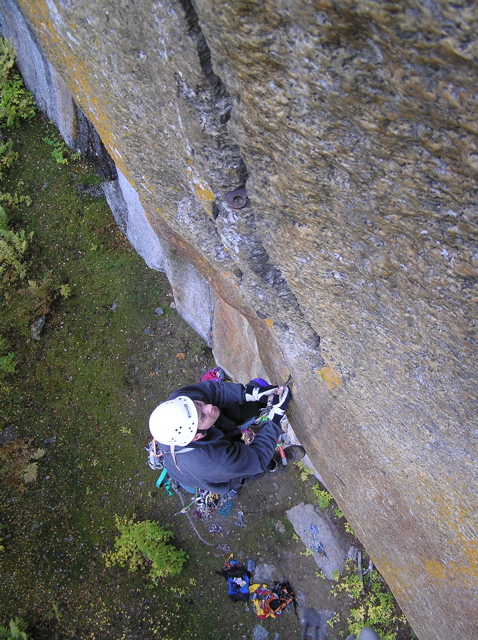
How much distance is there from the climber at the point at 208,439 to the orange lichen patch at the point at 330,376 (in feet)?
2.73

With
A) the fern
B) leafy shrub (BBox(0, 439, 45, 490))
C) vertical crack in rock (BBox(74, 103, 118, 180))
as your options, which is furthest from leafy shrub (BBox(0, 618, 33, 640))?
vertical crack in rock (BBox(74, 103, 118, 180))

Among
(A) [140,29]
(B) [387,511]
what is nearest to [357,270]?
(A) [140,29]

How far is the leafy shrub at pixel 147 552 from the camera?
6.67m

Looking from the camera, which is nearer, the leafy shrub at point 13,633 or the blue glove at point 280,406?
the blue glove at point 280,406

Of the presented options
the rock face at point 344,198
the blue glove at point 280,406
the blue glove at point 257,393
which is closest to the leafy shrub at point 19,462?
the blue glove at point 257,393

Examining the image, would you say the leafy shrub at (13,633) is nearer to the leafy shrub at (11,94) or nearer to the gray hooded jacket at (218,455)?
the gray hooded jacket at (218,455)

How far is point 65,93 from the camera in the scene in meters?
9.56

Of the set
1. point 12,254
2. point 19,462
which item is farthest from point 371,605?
point 12,254

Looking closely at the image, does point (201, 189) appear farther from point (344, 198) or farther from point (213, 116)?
point (344, 198)

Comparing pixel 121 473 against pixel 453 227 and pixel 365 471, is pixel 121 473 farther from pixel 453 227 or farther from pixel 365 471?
pixel 453 227

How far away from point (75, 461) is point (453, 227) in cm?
728

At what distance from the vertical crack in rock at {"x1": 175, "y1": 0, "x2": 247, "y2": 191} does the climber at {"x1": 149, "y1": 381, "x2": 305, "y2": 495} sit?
2082mm

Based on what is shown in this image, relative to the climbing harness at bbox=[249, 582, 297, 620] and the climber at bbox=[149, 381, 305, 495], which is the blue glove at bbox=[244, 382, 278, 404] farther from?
the climbing harness at bbox=[249, 582, 297, 620]

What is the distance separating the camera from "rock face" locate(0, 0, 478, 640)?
1639 millimetres
